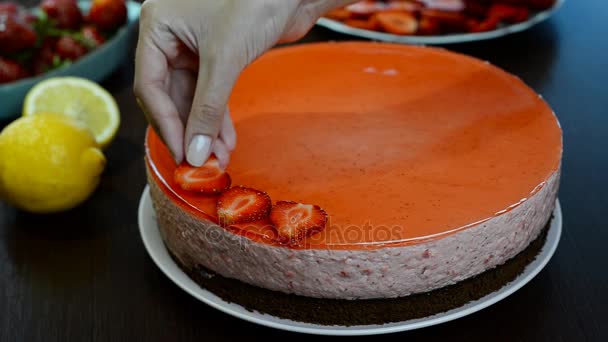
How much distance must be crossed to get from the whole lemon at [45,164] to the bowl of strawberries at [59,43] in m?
0.60

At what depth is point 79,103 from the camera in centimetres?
226

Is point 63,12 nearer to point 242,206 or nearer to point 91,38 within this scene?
point 91,38

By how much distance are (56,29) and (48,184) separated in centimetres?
112

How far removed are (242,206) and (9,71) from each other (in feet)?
4.74

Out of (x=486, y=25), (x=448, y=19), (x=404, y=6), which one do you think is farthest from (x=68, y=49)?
(x=486, y=25)

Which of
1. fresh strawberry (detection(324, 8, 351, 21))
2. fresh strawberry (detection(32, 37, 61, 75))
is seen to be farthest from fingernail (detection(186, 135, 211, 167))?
fresh strawberry (detection(324, 8, 351, 21))

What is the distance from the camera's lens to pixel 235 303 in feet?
5.17

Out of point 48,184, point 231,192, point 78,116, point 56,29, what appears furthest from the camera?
point 56,29

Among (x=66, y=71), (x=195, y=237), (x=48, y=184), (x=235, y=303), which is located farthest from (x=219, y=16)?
(x=66, y=71)

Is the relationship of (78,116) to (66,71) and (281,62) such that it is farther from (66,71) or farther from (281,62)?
(281,62)

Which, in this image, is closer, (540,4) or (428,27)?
(428,27)

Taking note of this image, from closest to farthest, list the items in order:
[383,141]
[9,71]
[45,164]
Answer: [383,141] → [45,164] → [9,71]

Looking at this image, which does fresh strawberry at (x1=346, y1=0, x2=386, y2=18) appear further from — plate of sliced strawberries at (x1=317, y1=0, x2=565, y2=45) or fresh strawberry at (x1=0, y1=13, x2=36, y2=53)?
fresh strawberry at (x1=0, y1=13, x2=36, y2=53)

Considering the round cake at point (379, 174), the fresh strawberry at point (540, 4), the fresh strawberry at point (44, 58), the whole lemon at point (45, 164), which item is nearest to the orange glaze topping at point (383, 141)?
the round cake at point (379, 174)
